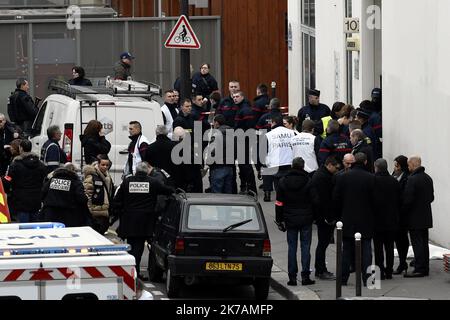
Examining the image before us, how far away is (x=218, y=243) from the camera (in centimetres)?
1673

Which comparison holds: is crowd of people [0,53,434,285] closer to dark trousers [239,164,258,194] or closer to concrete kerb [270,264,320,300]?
dark trousers [239,164,258,194]

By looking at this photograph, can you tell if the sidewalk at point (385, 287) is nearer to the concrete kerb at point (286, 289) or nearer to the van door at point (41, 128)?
the concrete kerb at point (286, 289)

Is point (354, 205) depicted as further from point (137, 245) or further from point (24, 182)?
point (24, 182)

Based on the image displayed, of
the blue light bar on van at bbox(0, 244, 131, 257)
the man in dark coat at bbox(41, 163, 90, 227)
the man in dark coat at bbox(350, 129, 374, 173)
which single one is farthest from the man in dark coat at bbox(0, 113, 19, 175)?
the blue light bar on van at bbox(0, 244, 131, 257)

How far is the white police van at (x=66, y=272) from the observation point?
918cm

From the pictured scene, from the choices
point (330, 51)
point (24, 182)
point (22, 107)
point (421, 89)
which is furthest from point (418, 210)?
point (22, 107)

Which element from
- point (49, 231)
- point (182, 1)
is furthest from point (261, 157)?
point (49, 231)

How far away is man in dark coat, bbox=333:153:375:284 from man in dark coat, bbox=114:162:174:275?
95.9 inches

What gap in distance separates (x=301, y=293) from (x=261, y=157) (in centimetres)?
711

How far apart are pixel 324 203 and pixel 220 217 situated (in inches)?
64.1

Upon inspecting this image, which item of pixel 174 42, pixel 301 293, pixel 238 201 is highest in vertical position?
pixel 174 42
